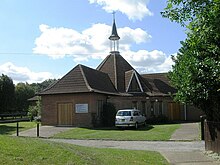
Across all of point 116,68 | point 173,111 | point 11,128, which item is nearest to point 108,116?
point 11,128

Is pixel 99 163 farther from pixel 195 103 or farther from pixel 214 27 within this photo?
pixel 195 103

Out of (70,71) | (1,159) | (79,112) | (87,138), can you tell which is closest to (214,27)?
(1,159)

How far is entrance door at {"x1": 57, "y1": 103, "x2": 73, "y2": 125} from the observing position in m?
33.6

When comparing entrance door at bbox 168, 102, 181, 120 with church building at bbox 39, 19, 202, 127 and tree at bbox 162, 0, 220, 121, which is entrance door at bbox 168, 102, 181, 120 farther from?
tree at bbox 162, 0, 220, 121

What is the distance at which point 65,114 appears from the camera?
33969mm

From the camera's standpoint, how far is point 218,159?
13047 millimetres

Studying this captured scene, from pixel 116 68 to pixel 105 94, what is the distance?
1008 centimetres

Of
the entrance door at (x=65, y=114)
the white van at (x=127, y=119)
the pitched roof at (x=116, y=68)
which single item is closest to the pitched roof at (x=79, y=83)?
the entrance door at (x=65, y=114)

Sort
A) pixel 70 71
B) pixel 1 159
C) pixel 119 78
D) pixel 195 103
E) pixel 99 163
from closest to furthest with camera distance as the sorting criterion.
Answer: pixel 1 159, pixel 99 163, pixel 195 103, pixel 70 71, pixel 119 78

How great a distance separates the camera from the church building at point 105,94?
110 feet

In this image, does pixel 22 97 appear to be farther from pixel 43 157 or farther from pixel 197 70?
pixel 43 157

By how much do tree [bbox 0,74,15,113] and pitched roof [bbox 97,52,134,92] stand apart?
17.0 meters

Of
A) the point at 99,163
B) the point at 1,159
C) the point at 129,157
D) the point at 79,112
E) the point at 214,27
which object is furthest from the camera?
the point at 79,112

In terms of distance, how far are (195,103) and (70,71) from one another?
934 inches
